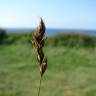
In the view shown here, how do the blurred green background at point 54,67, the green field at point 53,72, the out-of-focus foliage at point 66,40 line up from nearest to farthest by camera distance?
the green field at point 53,72 → the blurred green background at point 54,67 → the out-of-focus foliage at point 66,40

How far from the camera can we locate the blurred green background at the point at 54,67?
11.4m

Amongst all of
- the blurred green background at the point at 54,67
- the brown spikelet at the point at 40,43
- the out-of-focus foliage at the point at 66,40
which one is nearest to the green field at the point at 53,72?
the blurred green background at the point at 54,67

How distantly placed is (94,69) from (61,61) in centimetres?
250

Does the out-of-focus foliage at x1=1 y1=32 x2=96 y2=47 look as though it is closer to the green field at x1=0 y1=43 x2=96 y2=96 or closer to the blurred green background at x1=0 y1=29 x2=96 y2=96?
the blurred green background at x1=0 y1=29 x2=96 y2=96

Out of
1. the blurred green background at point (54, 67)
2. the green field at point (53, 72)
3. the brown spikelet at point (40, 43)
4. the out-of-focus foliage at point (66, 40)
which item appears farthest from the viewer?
the out-of-focus foliage at point (66, 40)

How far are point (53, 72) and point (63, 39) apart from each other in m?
8.41

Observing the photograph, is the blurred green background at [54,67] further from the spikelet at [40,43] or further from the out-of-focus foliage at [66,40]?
the spikelet at [40,43]

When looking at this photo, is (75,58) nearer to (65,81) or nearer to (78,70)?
(78,70)

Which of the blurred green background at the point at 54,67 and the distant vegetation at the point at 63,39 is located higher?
the blurred green background at the point at 54,67

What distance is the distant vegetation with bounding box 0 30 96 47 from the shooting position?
69.7 ft

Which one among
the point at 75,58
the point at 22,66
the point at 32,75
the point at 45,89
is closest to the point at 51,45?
the point at 75,58

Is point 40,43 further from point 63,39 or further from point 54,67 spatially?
point 63,39

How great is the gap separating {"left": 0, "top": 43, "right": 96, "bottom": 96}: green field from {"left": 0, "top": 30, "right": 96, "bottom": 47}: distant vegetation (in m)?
0.98

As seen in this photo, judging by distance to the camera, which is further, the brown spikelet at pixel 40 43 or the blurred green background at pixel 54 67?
the blurred green background at pixel 54 67
